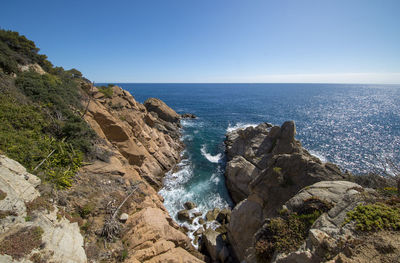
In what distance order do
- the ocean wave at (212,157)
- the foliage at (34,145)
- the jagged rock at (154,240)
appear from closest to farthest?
1. the jagged rock at (154,240)
2. the foliage at (34,145)
3. the ocean wave at (212,157)

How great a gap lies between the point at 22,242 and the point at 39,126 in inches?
436

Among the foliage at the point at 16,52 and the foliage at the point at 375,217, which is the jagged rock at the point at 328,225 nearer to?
the foliage at the point at 375,217

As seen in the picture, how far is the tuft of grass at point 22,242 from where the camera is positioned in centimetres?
619

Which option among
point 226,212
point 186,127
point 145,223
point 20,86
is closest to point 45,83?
point 20,86

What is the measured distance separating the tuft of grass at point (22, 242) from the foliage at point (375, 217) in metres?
13.3

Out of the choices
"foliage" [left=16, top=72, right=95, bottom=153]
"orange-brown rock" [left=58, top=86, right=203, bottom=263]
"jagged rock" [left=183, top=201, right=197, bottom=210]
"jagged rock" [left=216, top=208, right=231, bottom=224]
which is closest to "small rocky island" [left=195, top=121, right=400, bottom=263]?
"jagged rock" [left=216, top=208, right=231, bottom=224]

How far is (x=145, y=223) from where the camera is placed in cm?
1105

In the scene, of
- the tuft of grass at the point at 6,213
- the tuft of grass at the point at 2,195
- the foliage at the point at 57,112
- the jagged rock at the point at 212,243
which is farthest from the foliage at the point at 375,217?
the foliage at the point at 57,112

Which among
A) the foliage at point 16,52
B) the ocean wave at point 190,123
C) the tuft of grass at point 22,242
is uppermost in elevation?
the foliage at point 16,52

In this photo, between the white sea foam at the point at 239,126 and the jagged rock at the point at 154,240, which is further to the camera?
the white sea foam at the point at 239,126

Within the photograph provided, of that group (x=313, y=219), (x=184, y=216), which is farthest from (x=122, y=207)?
(x=313, y=219)

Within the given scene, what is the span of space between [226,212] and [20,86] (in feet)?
85.6

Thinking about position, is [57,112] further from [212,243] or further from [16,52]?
[212,243]

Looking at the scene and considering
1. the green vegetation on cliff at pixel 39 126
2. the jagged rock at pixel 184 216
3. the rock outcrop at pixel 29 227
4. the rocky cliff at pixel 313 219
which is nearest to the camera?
the rocky cliff at pixel 313 219
